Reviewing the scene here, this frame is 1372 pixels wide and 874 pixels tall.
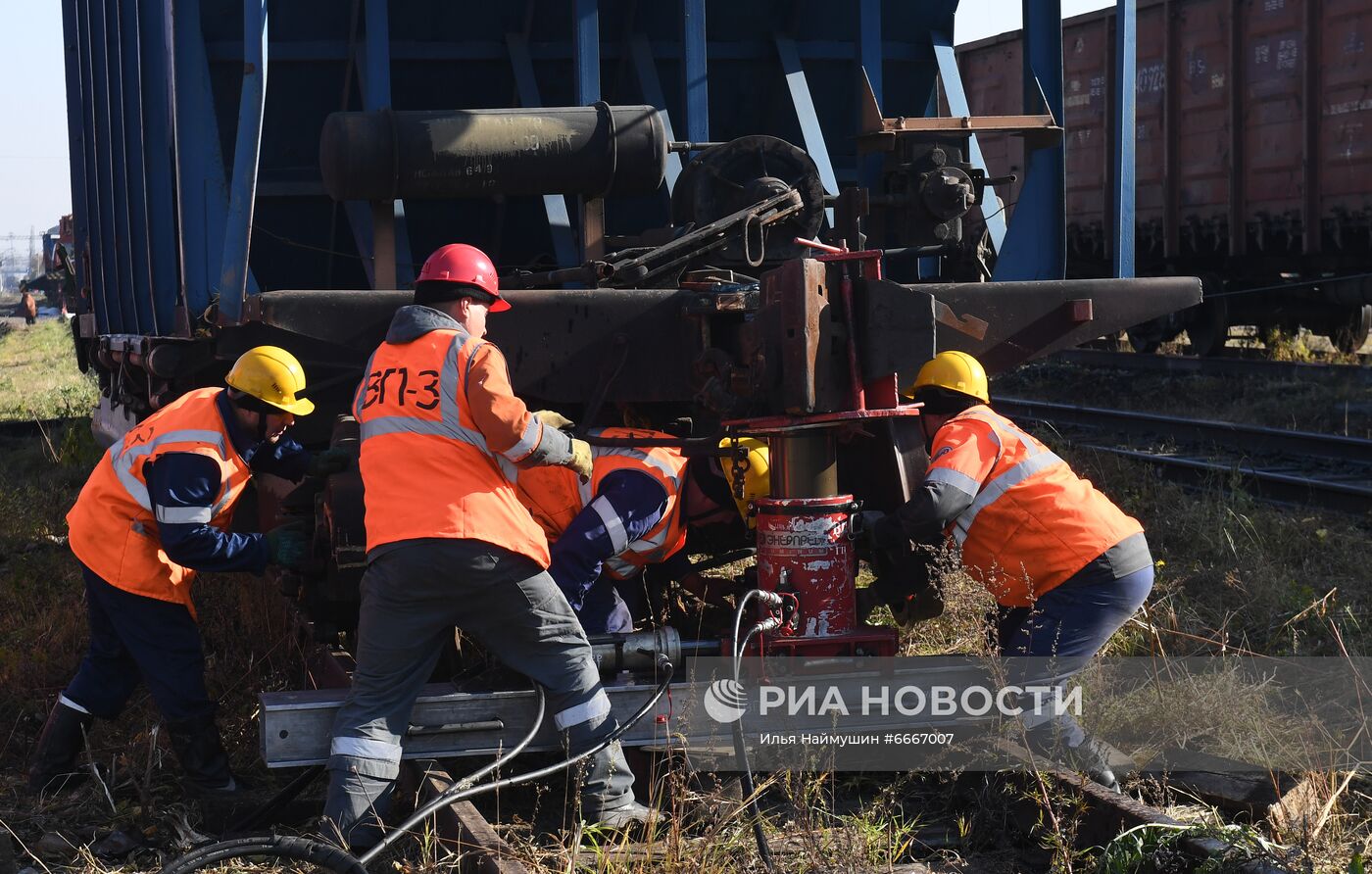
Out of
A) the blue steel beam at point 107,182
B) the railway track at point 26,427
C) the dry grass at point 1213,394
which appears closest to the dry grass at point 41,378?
the railway track at point 26,427

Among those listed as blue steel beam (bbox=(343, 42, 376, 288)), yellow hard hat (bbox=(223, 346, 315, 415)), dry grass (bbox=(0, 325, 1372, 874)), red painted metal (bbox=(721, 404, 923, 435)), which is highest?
blue steel beam (bbox=(343, 42, 376, 288))

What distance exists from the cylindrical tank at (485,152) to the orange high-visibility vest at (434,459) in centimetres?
171

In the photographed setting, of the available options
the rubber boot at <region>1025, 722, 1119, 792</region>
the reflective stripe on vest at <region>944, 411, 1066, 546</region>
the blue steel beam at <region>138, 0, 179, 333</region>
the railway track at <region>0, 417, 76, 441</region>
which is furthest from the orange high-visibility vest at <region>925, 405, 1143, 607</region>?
the railway track at <region>0, 417, 76, 441</region>

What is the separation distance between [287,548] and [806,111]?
354 cm

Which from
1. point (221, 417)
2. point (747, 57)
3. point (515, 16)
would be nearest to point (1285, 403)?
point (747, 57)

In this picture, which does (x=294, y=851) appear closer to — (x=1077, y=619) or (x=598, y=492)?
(x=598, y=492)

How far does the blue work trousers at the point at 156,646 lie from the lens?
14.3 ft

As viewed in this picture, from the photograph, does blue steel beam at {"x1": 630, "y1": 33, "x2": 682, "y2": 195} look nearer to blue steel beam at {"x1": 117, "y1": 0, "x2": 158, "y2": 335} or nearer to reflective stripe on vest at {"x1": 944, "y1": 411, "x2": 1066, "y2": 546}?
blue steel beam at {"x1": 117, "y1": 0, "x2": 158, "y2": 335}

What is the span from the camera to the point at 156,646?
14.4ft

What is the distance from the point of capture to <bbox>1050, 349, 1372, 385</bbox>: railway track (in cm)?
1193

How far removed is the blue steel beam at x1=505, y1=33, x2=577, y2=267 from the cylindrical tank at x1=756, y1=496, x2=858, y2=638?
2.41 m

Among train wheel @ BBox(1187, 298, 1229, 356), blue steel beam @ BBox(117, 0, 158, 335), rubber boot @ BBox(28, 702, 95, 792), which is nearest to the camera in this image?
rubber boot @ BBox(28, 702, 95, 792)

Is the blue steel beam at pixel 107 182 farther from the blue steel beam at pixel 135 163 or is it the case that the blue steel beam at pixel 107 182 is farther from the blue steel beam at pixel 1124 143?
the blue steel beam at pixel 1124 143

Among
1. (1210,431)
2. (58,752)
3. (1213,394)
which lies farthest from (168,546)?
(1213,394)
